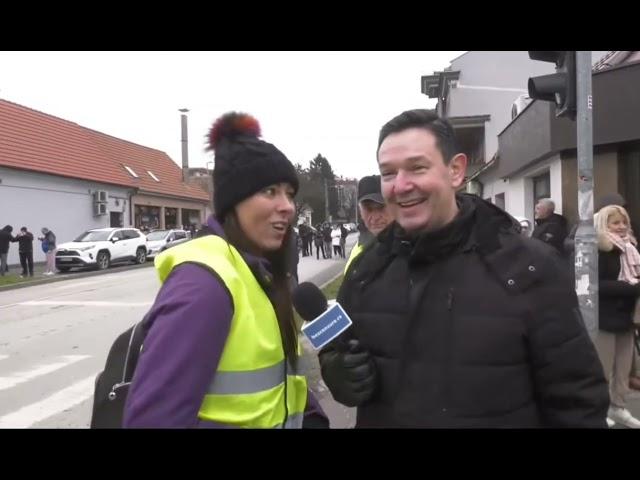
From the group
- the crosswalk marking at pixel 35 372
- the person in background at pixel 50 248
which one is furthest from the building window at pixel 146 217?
the crosswalk marking at pixel 35 372

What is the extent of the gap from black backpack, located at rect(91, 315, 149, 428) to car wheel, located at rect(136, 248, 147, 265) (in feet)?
74.8

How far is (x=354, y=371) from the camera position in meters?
1.55

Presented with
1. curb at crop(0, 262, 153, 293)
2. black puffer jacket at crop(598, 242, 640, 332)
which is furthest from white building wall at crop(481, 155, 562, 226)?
curb at crop(0, 262, 153, 293)

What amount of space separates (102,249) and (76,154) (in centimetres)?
979

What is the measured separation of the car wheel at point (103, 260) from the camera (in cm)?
2057

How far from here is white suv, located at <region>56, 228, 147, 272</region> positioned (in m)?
19.8

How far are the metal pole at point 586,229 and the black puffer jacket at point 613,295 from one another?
0.32m

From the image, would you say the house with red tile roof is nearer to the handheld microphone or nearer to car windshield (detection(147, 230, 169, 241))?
car windshield (detection(147, 230, 169, 241))

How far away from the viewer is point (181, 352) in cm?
128

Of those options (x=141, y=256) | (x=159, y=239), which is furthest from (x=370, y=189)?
(x=159, y=239)

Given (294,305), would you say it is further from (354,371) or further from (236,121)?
(236,121)

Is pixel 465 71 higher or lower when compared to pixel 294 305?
higher
